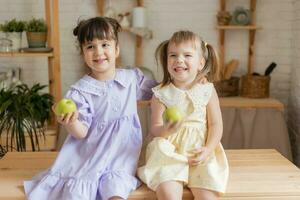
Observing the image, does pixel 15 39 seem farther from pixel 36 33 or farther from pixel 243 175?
pixel 243 175

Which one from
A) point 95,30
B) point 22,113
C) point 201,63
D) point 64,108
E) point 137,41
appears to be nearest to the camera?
point 64,108

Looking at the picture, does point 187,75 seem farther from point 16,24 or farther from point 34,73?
point 34,73

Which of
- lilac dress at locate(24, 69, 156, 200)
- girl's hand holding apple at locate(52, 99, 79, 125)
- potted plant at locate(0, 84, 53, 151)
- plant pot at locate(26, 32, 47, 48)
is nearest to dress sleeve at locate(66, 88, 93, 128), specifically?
lilac dress at locate(24, 69, 156, 200)

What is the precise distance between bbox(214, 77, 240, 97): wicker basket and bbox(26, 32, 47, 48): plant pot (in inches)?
53.6

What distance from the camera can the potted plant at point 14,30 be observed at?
9.84ft

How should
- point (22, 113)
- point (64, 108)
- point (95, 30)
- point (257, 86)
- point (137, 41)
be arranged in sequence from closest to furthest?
point (64, 108), point (95, 30), point (22, 113), point (257, 86), point (137, 41)

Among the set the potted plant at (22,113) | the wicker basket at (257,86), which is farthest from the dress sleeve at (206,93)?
the wicker basket at (257,86)

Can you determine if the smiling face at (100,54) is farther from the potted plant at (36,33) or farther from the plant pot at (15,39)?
the plant pot at (15,39)

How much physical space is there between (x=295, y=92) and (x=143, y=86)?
1.87 metres

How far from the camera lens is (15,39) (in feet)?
9.93

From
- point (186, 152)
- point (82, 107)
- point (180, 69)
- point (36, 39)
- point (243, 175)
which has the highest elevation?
point (36, 39)

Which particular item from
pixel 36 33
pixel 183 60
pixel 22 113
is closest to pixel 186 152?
pixel 183 60

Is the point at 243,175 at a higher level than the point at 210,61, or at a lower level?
lower

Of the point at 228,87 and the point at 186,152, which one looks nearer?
the point at 186,152
